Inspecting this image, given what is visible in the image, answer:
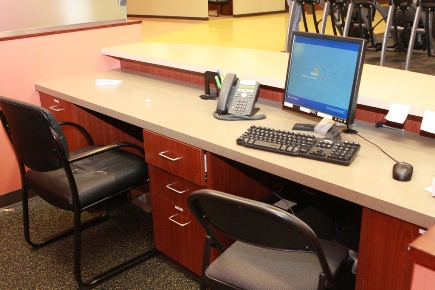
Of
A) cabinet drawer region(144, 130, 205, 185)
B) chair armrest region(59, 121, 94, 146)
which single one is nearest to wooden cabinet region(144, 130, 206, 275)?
cabinet drawer region(144, 130, 205, 185)

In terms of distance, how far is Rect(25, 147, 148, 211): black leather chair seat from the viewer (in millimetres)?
2303

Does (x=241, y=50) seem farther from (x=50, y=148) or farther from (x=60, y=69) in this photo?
(x=50, y=148)

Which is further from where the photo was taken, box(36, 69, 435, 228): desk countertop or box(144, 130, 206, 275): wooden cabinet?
box(144, 130, 206, 275): wooden cabinet

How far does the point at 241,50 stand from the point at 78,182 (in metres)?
1.42

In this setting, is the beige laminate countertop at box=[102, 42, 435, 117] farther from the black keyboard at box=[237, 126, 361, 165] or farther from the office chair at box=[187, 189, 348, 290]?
the office chair at box=[187, 189, 348, 290]

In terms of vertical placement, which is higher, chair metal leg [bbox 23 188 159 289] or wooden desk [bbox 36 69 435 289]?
wooden desk [bbox 36 69 435 289]

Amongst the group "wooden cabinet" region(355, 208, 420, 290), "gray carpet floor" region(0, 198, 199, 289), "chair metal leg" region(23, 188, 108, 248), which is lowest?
"gray carpet floor" region(0, 198, 199, 289)

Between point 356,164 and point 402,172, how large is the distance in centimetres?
19

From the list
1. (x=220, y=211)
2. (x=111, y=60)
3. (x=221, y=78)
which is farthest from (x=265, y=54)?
(x=220, y=211)

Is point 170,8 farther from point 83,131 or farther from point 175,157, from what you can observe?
point 175,157

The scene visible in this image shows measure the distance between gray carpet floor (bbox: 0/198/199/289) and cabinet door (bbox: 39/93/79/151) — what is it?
1.49 ft

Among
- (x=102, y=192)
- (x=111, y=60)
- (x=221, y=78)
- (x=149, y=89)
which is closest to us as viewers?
(x=102, y=192)

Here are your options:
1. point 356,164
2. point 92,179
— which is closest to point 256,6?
point 92,179

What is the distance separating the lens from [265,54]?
312 centimetres
